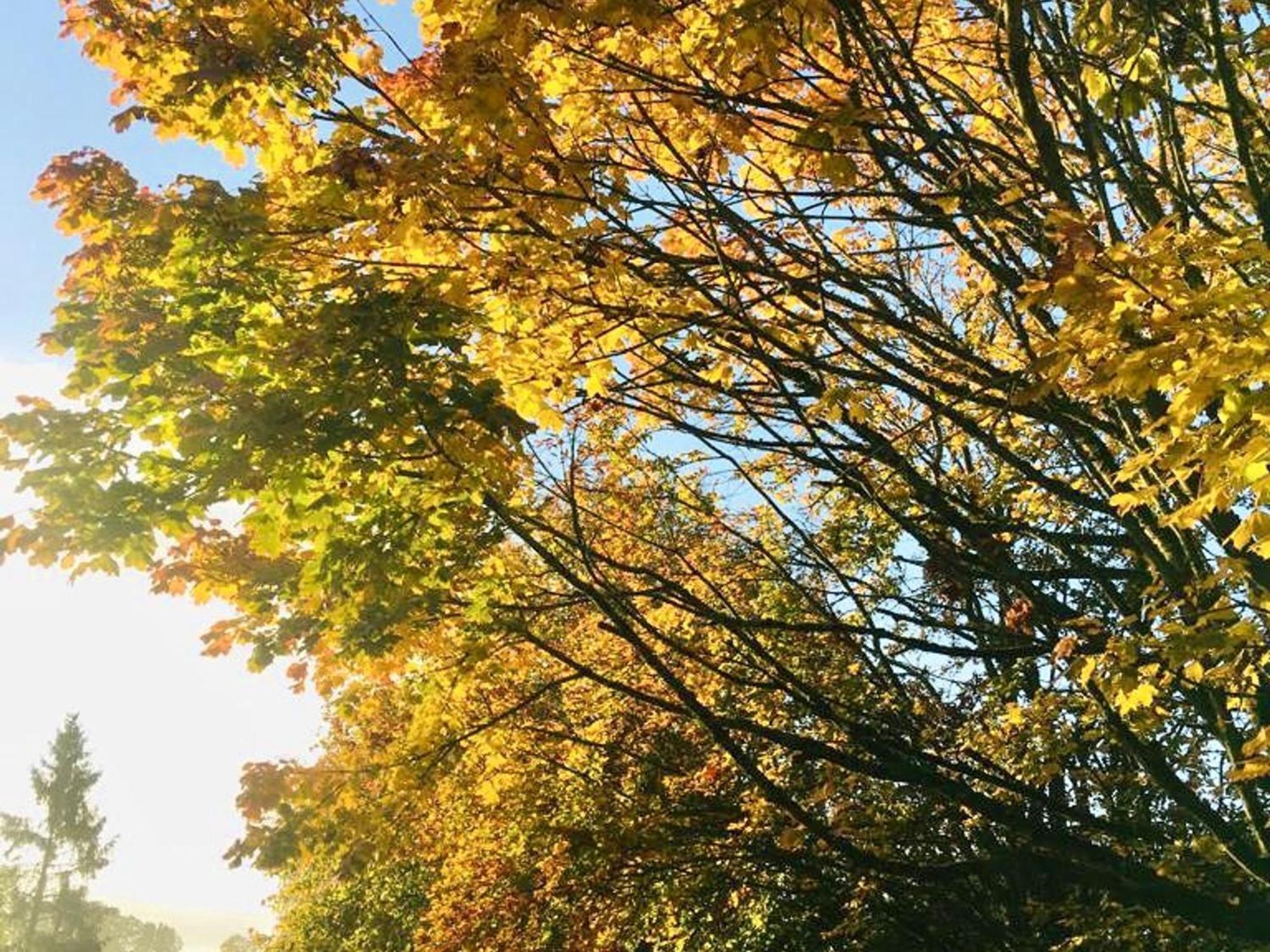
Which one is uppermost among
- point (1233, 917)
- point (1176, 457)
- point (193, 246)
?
point (193, 246)

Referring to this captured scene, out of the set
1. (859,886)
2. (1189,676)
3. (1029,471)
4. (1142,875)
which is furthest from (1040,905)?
(1189,676)

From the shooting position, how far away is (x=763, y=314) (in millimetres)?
5402

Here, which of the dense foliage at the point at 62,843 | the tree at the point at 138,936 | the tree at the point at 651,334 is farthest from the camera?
the tree at the point at 138,936

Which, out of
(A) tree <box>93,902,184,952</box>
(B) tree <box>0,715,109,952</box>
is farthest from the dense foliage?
(A) tree <box>93,902,184,952</box>

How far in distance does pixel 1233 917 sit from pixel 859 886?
13.0 ft

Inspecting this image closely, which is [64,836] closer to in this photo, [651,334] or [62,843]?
[62,843]

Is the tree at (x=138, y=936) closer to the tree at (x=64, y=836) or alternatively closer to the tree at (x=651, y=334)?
the tree at (x=64, y=836)

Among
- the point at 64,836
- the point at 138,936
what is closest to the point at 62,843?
the point at 64,836

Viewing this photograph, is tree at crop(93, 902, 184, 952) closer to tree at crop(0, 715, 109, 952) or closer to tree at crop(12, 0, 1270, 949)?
tree at crop(0, 715, 109, 952)

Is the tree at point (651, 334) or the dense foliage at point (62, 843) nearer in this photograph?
the tree at point (651, 334)

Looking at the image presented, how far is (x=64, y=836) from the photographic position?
52.9m

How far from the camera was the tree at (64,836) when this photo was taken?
52.5m

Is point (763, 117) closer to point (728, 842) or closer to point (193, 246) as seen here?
point (193, 246)

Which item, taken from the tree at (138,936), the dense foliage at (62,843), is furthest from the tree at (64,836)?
the tree at (138,936)
